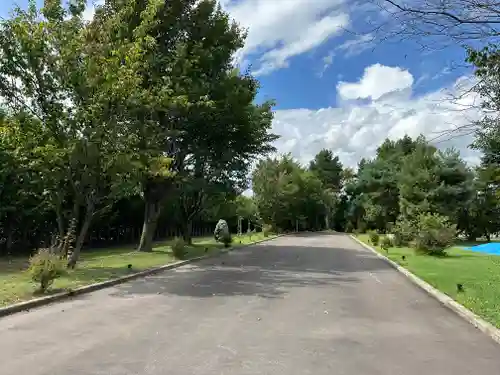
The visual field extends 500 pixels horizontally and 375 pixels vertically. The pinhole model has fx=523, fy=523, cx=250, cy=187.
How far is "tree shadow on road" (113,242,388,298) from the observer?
12773mm

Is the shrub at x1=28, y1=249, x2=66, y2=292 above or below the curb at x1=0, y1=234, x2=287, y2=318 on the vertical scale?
above

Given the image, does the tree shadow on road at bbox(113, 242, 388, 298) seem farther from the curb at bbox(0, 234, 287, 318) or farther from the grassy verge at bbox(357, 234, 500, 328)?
the grassy verge at bbox(357, 234, 500, 328)

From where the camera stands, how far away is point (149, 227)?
27.7m

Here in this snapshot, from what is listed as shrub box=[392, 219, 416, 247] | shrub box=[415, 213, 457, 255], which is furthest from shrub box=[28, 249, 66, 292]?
shrub box=[392, 219, 416, 247]

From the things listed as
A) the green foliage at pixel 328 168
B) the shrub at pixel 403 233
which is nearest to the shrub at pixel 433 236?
the shrub at pixel 403 233

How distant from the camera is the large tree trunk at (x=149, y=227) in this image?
1066 inches

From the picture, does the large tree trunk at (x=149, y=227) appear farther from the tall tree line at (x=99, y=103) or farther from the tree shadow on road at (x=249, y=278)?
the tree shadow on road at (x=249, y=278)

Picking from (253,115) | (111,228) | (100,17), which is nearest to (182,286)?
(100,17)

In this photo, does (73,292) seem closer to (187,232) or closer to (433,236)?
(433,236)

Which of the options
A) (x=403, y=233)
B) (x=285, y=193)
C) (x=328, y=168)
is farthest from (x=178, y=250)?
(x=328, y=168)

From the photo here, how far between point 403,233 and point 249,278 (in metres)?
18.5

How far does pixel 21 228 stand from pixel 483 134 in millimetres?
24793

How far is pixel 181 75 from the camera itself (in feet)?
78.6

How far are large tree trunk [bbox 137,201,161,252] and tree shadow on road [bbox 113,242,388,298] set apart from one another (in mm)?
5964
